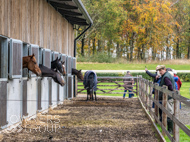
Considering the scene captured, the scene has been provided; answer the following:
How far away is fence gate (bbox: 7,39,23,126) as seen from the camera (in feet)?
25.3

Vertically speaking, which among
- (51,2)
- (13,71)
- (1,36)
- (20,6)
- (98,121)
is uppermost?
(51,2)

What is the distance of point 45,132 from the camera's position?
7.78 meters

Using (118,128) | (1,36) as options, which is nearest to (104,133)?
(118,128)

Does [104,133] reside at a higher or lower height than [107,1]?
lower

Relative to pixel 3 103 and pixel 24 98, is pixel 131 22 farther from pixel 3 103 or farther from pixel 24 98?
pixel 3 103

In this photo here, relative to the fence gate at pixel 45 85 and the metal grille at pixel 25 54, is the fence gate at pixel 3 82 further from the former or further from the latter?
the fence gate at pixel 45 85

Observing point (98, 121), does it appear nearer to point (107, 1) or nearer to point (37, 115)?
point (37, 115)

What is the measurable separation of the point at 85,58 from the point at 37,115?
39.3m

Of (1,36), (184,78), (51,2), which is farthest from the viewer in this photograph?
(184,78)

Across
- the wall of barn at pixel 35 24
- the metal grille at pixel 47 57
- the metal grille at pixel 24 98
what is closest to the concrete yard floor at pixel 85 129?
the metal grille at pixel 24 98

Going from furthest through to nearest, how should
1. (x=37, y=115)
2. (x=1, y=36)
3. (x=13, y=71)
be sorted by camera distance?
1. (x=37, y=115)
2. (x=13, y=71)
3. (x=1, y=36)

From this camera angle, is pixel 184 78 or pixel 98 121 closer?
pixel 98 121

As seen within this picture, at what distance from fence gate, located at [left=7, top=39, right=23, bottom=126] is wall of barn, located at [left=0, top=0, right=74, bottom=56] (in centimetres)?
30

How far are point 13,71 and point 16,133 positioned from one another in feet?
4.59
